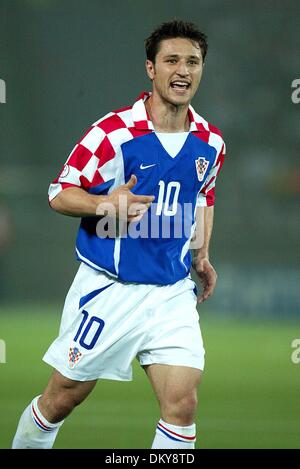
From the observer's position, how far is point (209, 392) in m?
7.11

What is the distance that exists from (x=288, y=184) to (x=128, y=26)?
1.74 m

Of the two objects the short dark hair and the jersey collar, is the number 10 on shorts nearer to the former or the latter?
the jersey collar

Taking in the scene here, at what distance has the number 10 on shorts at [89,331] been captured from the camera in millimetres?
4410

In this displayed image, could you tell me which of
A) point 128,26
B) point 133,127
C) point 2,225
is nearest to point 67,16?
point 128,26

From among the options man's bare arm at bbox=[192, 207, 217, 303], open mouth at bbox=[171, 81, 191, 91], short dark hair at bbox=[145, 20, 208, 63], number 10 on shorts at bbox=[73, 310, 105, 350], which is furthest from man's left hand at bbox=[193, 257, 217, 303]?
short dark hair at bbox=[145, 20, 208, 63]

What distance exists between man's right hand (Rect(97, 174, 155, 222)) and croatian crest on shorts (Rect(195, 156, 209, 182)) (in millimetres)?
392

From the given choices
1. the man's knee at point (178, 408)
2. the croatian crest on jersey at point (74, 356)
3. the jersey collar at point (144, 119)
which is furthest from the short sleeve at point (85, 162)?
the man's knee at point (178, 408)

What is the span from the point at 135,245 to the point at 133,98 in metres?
4.16

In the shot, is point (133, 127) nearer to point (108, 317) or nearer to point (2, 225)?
point (108, 317)

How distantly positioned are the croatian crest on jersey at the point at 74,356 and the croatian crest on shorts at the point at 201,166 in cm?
85

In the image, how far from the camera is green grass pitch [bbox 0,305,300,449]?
5637mm

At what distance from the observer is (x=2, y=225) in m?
8.66

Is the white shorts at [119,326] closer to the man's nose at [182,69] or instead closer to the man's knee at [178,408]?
the man's knee at [178,408]

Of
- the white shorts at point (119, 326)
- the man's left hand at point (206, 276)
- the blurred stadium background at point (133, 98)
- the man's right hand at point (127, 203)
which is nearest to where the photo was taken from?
the man's right hand at point (127, 203)
